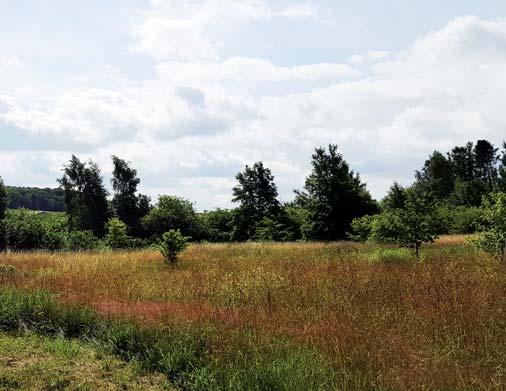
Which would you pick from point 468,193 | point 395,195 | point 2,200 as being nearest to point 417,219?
point 395,195

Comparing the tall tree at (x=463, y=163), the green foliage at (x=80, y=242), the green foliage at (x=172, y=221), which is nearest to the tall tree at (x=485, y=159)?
the tall tree at (x=463, y=163)

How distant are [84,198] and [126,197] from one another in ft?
16.2

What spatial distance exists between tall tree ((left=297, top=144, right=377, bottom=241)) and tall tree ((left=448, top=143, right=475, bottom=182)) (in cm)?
5494

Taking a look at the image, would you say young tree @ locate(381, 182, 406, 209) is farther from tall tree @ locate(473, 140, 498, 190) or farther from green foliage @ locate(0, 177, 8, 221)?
tall tree @ locate(473, 140, 498, 190)

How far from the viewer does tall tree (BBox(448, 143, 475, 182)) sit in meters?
91.3

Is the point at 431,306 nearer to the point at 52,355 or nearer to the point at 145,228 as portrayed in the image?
the point at 52,355

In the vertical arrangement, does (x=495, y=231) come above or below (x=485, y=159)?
below

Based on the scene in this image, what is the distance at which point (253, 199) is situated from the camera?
55875 mm

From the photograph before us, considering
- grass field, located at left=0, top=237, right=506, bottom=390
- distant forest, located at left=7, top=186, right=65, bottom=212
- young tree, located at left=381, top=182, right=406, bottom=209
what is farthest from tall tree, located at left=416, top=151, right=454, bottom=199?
distant forest, located at left=7, top=186, right=65, bottom=212

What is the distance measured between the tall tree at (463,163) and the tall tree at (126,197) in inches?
2496

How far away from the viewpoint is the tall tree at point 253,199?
53931mm

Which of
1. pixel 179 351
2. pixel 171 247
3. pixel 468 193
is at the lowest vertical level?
pixel 179 351

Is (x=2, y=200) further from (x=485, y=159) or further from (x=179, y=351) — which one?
(x=485, y=159)

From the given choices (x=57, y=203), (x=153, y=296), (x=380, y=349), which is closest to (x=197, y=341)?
(x=380, y=349)
